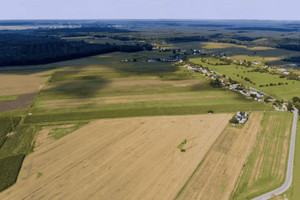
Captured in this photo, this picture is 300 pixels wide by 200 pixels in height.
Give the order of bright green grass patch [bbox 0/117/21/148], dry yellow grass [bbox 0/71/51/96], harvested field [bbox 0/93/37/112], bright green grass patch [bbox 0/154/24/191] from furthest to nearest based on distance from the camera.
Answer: dry yellow grass [bbox 0/71/51/96] < harvested field [bbox 0/93/37/112] < bright green grass patch [bbox 0/117/21/148] < bright green grass patch [bbox 0/154/24/191]

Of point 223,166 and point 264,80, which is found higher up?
point 264,80

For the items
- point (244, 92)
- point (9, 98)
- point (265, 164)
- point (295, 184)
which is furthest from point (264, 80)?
point (9, 98)

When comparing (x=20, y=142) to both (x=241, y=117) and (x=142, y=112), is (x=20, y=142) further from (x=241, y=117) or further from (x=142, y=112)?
(x=241, y=117)

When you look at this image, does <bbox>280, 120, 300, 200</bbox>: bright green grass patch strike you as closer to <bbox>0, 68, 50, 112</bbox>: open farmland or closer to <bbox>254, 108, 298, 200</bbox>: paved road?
<bbox>254, 108, 298, 200</bbox>: paved road

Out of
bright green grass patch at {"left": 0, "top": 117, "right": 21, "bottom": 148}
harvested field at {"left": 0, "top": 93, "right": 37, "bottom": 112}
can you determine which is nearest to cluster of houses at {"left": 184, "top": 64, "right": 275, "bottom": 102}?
bright green grass patch at {"left": 0, "top": 117, "right": 21, "bottom": 148}

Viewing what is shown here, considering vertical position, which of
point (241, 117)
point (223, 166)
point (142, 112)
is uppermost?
point (241, 117)

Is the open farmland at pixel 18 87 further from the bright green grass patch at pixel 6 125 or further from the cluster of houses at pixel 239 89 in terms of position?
the cluster of houses at pixel 239 89
